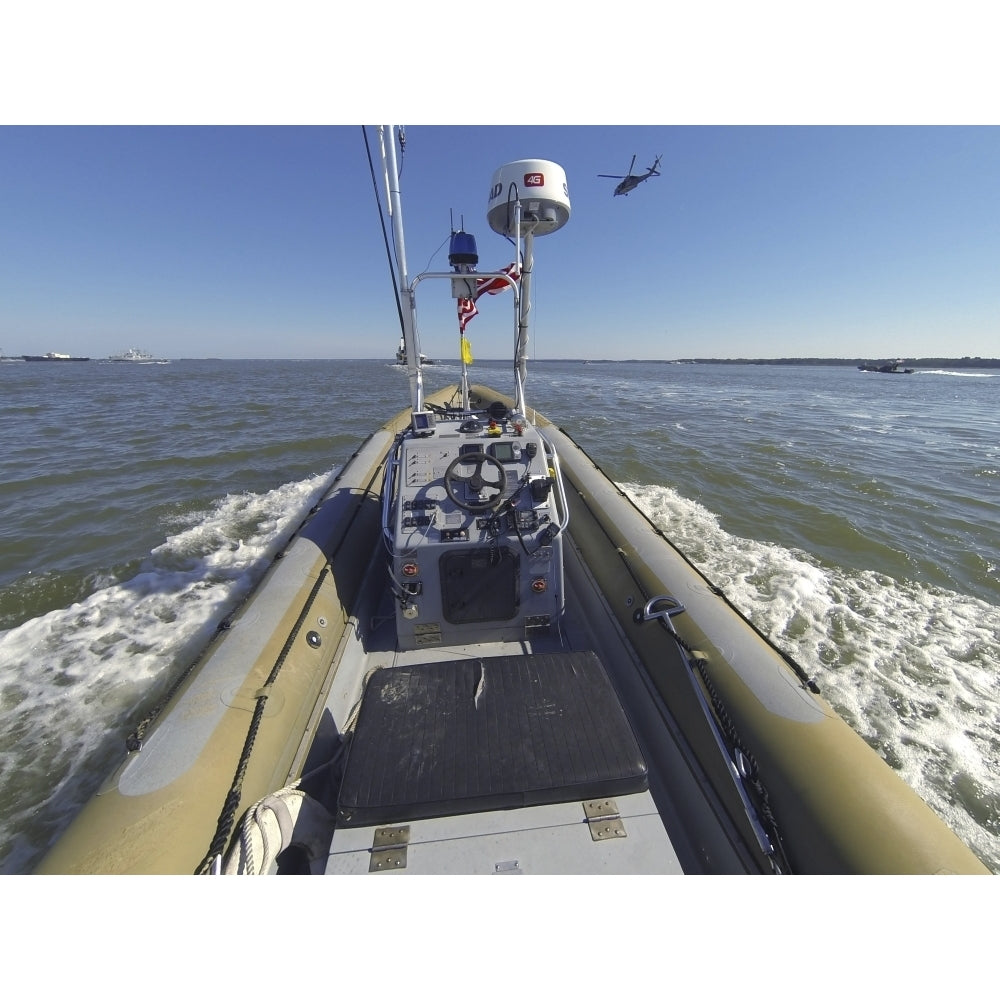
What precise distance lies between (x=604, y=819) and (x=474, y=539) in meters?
1.83

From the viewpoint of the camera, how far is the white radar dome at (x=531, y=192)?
3.71m

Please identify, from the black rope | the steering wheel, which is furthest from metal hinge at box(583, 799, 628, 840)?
the steering wheel

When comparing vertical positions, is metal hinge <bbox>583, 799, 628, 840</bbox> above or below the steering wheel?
below

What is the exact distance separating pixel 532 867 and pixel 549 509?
2.15 metres

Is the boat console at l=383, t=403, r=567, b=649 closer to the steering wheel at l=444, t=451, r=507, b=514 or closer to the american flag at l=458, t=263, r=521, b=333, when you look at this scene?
the steering wheel at l=444, t=451, r=507, b=514

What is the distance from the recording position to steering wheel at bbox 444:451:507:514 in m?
3.16

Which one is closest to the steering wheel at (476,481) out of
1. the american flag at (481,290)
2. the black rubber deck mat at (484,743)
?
the black rubber deck mat at (484,743)

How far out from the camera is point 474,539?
3.14m

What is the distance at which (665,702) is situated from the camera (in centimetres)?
271

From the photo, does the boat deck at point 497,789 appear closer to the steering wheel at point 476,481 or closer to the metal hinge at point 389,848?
the metal hinge at point 389,848

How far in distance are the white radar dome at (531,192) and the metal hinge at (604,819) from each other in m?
4.33

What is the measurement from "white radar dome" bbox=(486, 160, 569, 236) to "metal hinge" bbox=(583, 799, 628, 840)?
4.33 metres
